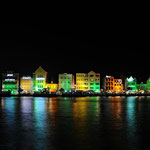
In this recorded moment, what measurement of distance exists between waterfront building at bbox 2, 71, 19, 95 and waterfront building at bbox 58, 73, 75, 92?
61.3ft

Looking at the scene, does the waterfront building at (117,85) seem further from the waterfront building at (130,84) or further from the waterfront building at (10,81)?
the waterfront building at (10,81)

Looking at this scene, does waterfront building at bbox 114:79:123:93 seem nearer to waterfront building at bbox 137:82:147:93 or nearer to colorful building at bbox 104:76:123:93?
colorful building at bbox 104:76:123:93

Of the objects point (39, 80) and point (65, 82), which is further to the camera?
point (65, 82)

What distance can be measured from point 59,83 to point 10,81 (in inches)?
836

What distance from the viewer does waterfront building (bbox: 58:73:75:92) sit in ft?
399

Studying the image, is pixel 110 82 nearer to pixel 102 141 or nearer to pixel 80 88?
pixel 80 88

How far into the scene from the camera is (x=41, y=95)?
10612cm

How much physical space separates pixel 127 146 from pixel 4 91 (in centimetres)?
10455

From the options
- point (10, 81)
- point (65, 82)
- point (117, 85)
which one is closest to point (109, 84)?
point (117, 85)

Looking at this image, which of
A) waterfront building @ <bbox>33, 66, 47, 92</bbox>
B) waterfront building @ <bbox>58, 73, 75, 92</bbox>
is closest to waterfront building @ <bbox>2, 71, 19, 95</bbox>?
waterfront building @ <bbox>33, 66, 47, 92</bbox>

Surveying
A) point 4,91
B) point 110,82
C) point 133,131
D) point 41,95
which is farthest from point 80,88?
point 133,131

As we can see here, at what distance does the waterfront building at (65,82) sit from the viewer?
399 feet

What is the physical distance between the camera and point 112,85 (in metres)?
132

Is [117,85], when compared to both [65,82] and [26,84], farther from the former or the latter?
[26,84]
